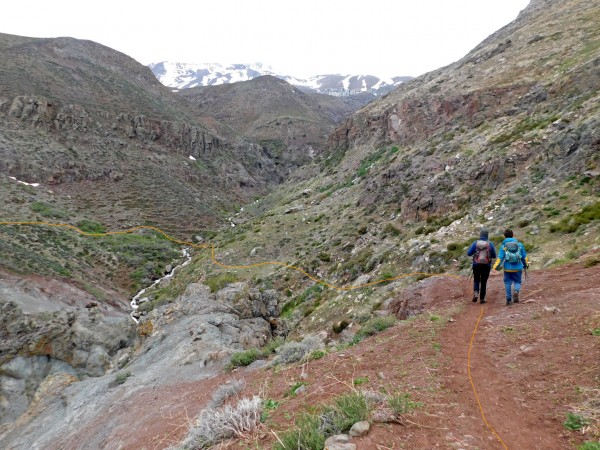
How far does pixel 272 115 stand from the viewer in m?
113

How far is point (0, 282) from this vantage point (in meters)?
21.2

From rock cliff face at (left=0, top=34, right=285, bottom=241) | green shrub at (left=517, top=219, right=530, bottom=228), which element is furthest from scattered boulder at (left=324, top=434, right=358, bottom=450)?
rock cliff face at (left=0, top=34, right=285, bottom=241)

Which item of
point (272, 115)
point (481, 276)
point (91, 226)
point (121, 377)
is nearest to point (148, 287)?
point (91, 226)

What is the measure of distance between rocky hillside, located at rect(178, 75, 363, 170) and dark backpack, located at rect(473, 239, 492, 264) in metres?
74.3

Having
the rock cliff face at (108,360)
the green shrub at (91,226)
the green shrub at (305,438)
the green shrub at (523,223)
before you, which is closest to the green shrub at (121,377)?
the rock cliff face at (108,360)

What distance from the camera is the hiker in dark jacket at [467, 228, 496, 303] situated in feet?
30.3

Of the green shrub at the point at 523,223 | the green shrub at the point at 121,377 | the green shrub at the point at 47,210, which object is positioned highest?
the green shrub at the point at 47,210

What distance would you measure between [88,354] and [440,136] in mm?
27105

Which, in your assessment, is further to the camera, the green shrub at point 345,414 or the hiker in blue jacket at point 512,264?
the hiker in blue jacket at point 512,264

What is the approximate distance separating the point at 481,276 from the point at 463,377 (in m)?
4.34

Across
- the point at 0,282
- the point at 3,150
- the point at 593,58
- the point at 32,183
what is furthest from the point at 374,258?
the point at 3,150

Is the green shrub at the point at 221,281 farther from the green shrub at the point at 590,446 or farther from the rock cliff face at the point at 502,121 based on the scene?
the green shrub at the point at 590,446

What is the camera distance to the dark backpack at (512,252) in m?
8.61

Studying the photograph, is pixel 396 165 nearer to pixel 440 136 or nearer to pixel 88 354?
pixel 440 136
